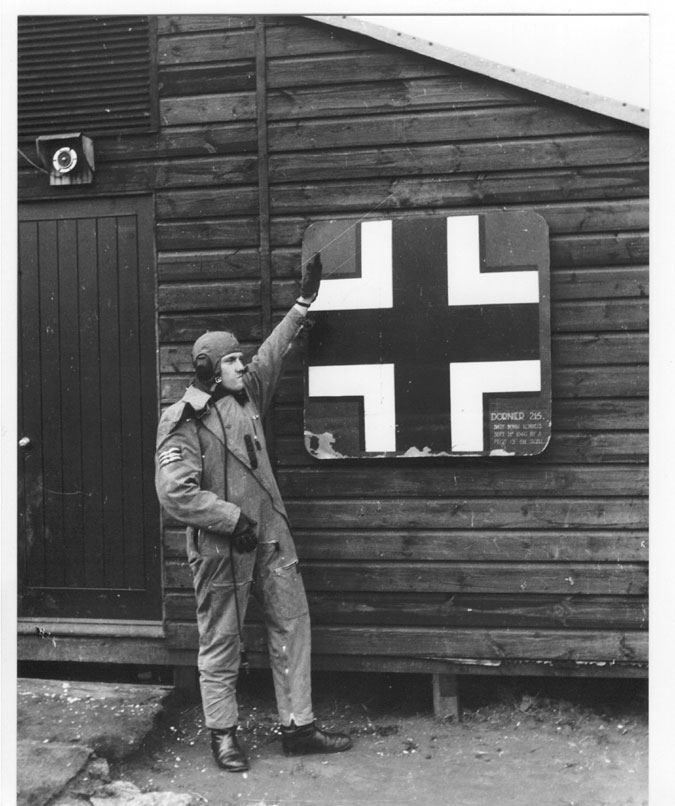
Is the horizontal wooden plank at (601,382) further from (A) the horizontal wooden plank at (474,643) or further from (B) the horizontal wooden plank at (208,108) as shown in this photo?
(B) the horizontal wooden plank at (208,108)

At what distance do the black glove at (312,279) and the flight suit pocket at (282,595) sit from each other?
1.34 metres

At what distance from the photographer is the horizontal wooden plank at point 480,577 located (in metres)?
4.14

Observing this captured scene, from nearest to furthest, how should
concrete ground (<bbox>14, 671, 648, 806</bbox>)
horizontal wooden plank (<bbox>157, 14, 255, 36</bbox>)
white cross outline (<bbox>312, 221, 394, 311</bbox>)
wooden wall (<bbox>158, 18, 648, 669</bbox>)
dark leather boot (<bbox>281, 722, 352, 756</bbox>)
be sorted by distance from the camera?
concrete ground (<bbox>14, 671, 648, 806</bbox>)
dark leather boot (<bbox>281, 722, 352, 756</bbox>)
wooden wall (<bbox>158, 18, 648, 669</bbox>)
white cross outline (<bbox>312, 221, 394, 311</bbox>)
horizontal wooden plank (<bbox>157, 14, 255, 36</bbox>)

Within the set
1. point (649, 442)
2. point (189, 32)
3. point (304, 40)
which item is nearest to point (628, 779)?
point (649, 442)

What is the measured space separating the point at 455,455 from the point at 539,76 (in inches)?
76.1

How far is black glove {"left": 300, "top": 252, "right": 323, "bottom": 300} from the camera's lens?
4.07m

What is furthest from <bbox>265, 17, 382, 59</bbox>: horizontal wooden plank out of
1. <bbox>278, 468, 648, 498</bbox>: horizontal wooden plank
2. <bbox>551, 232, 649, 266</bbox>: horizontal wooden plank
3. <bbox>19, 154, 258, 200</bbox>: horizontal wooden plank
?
<bbox>278, 468, 648, 498</bbox>: horizontal wooden plank

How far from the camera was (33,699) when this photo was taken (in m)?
4.41

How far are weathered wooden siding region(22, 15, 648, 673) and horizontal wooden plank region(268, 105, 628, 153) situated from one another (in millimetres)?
10

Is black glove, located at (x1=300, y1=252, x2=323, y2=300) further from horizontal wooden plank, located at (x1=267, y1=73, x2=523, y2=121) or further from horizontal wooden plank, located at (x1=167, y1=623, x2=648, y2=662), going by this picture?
horizontal wooden plank, located at (x1=167, y1=623, x2=648, y2=662)

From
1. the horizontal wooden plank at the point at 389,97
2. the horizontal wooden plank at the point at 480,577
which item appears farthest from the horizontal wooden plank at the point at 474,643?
the horizontal wooden plank at the point at 389,97

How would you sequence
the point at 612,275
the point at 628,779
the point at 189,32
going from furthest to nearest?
the point at 189,32 → the point at 612,275 → the point at 628,779

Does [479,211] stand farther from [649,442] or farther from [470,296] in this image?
[649,442]

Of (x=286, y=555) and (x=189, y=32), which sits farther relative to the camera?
(x=189, y=32)
